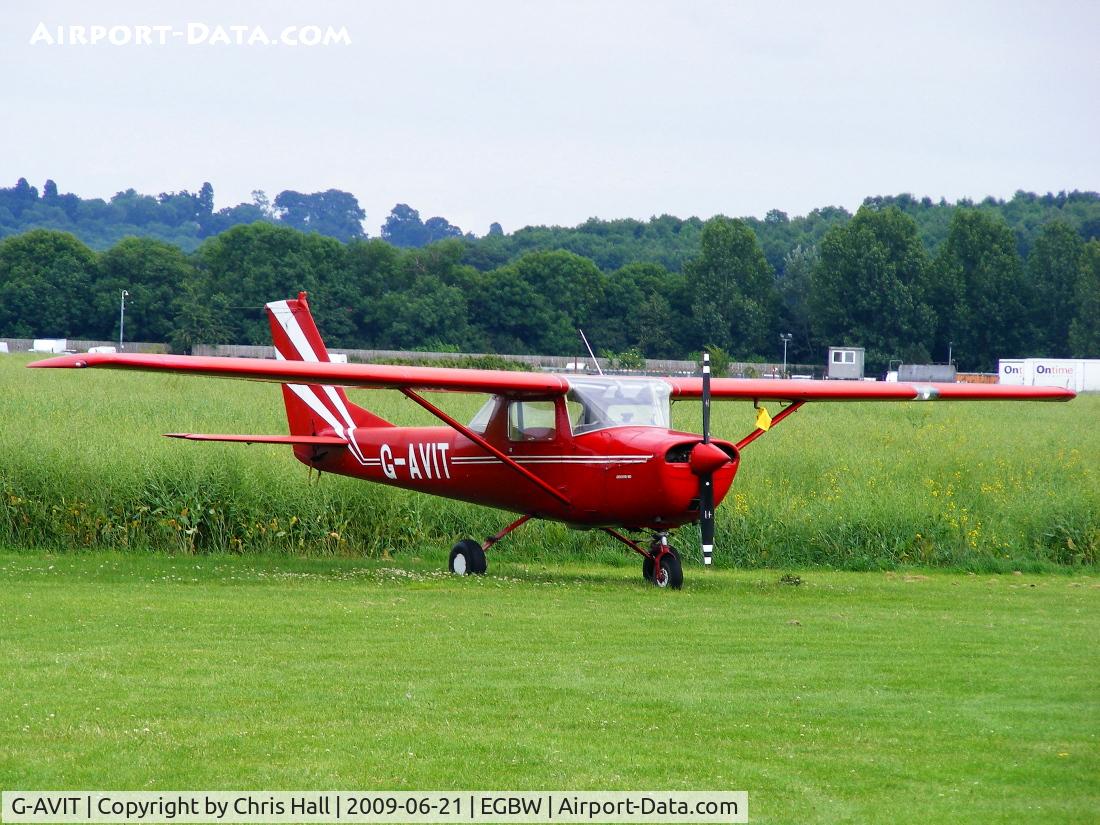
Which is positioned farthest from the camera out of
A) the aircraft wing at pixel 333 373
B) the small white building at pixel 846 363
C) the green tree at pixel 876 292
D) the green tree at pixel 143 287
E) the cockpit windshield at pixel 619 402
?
the green tree at pixel 876 292

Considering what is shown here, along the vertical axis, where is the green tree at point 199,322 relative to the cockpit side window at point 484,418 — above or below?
above

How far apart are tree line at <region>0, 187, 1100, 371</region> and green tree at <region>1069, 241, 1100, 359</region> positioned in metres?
0.10

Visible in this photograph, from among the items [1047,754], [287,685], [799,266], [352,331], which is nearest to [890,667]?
[1047,754]

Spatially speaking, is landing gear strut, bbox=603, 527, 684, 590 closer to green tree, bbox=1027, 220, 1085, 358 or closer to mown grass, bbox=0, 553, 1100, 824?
mown grass, bbox=0, 553, 1100, 824

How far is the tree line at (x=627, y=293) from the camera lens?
3492 inches

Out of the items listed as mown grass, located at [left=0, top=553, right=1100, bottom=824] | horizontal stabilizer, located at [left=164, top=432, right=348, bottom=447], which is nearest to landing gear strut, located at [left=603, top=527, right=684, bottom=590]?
mown grass, located at [left=0, top=553, right=1100, bottom=824]

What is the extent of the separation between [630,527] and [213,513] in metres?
6.31

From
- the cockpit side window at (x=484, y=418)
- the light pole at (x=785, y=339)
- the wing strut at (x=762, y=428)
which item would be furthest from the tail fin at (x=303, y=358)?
the light pole at (x=785, y=339)

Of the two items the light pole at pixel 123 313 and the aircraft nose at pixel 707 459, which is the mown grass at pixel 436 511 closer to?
the aircraft nose at pixel 707 459

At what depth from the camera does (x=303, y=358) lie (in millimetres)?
18797

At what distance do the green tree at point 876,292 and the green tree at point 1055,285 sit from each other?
7.93m

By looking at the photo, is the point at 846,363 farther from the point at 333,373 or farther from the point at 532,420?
the point at 333,373

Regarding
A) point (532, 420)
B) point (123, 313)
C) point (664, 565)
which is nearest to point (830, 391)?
point (664, 565)

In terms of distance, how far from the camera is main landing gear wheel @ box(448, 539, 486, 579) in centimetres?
1617
